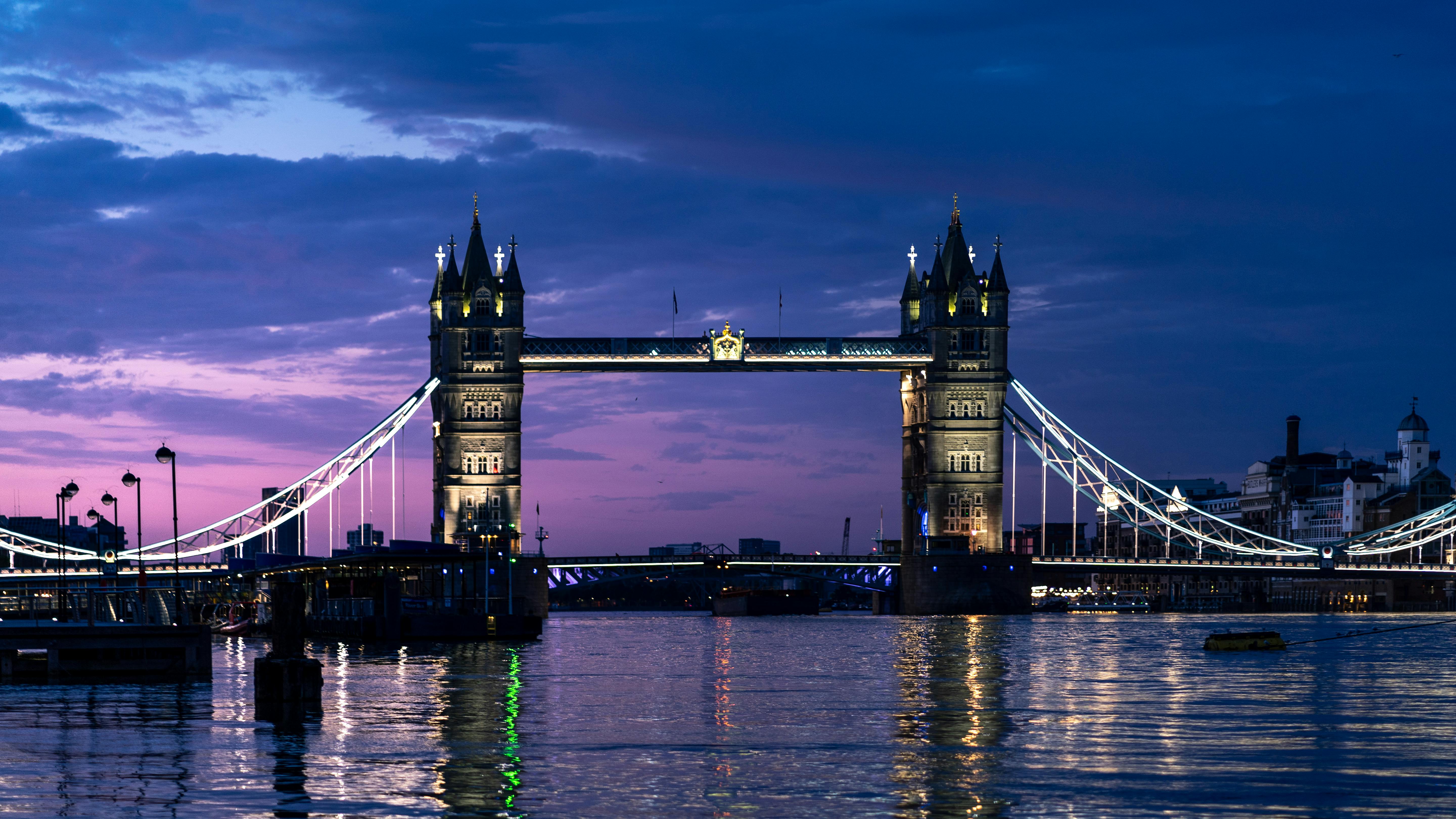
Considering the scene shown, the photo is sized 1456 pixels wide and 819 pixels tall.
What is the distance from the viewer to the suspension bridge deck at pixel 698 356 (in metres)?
138

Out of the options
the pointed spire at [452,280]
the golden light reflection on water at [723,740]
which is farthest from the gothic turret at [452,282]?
the golden light reflection on water at [723,740]

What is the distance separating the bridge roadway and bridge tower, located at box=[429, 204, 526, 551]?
605 centimetres

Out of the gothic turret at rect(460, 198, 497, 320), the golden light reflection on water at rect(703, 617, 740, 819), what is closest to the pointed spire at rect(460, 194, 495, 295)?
the gothic turret at rect(460, 198, 497, 320)

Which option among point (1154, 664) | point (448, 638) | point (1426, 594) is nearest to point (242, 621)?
point (448, 638)

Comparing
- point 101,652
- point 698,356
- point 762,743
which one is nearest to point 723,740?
point 762,743

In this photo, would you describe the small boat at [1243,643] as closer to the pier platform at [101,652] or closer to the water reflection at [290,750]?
the pier platform at [101,652]

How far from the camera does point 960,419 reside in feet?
476

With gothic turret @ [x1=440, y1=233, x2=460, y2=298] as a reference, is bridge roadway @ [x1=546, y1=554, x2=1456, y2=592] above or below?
below

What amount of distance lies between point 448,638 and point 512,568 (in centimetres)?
3958

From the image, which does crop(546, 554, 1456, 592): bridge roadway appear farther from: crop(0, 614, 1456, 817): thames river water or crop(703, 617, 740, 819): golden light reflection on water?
crop(0, 614, 1456, 817): thames river water

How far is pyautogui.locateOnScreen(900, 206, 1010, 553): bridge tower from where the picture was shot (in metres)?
144

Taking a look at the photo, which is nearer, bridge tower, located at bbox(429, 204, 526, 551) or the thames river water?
the thames river water

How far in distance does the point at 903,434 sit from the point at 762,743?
387ft

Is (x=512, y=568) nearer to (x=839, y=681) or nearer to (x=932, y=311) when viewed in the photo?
(x=932, y=311)
